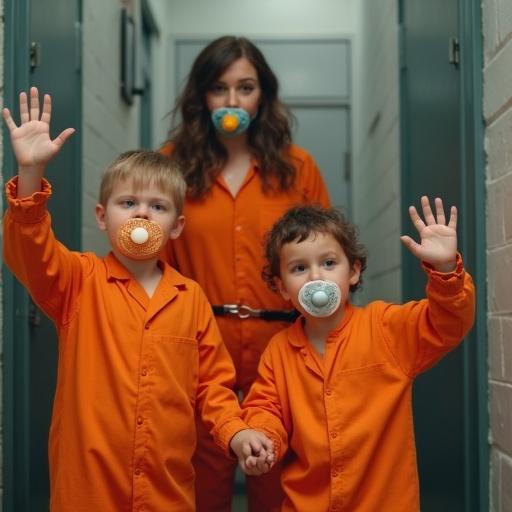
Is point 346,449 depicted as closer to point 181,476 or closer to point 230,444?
point 230,444

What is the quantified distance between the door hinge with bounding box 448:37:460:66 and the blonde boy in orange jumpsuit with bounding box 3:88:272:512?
95 cm

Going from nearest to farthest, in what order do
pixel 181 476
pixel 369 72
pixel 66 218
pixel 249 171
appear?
pixel 181 476 < pixel 249 171 < pixel 66 218 < pixel 369 72

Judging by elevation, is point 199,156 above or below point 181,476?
above

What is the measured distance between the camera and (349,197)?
5.38 metres

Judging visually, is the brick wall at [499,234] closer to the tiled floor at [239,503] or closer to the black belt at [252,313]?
the black belt at [252,313]

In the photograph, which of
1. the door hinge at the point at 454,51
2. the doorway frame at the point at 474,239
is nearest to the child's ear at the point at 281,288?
the doorway frame at the point at 474,239

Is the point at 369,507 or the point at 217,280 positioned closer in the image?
the point at 369,507

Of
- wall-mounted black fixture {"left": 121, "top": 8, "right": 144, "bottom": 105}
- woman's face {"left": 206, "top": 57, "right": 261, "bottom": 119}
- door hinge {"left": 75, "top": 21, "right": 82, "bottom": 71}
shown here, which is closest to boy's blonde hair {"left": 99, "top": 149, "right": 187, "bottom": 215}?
woman's face {"left": 206, "top": 57, "right": 261, "bottom": 119}

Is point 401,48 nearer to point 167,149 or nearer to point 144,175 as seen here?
point 167,149

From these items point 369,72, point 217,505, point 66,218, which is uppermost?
point 369,72

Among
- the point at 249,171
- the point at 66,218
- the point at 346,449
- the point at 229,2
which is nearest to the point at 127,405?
the point at 346,449

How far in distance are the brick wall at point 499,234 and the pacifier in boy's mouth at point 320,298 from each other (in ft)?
1.51

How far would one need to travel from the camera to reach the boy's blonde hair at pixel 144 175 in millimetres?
1743

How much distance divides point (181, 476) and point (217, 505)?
37 cm
